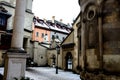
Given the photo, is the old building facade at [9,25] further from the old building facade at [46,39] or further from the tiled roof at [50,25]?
the tiled roof at [50,25]

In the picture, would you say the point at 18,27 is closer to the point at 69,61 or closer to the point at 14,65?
the point at 14,65

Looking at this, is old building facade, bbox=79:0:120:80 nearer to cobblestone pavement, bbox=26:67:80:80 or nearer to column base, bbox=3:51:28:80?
column base, bbox=3:51:28:80

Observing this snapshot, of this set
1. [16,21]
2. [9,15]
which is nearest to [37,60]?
[9,15]

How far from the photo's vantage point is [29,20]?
33375 mm

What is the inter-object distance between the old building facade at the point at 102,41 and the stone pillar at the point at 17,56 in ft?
11.9

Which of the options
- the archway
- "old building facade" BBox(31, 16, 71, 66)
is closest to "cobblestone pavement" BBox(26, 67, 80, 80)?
the archway

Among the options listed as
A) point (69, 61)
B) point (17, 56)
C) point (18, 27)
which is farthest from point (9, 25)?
point (17, 56)

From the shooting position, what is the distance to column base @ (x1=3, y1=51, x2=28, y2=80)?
779 centimetres

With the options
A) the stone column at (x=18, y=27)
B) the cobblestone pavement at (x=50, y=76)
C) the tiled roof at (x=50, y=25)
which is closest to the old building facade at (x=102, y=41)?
the stone column at (x=18, y=27)

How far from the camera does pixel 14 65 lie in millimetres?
7887

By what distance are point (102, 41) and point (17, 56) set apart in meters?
4.31

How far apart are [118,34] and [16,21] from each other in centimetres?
515

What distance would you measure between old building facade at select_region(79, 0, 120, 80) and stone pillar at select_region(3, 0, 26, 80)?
364 centimetres

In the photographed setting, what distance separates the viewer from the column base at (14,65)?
7785mm
